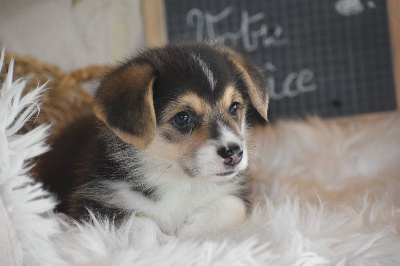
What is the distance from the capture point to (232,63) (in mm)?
1558

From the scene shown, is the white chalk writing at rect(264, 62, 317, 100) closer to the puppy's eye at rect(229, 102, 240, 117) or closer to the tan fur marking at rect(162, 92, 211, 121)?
the puppy's eye at rect(229, 102, 240, 117)

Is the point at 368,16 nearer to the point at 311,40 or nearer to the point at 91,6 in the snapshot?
the point at 311,40

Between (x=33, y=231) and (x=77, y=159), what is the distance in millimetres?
647

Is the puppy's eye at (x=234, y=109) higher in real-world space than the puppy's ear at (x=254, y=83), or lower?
lower

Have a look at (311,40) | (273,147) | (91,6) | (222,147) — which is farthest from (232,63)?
(91,6)

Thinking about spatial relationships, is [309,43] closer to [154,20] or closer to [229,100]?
[154,20]

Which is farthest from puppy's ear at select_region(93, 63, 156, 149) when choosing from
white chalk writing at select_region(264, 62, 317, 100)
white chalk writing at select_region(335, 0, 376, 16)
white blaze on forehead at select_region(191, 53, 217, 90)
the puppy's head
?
white chalk writing at select_region(335, 0, 376, 16)

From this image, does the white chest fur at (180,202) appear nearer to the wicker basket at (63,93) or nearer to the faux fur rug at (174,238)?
the faux fur rug at (174,238)

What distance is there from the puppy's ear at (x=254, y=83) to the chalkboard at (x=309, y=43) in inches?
32.0

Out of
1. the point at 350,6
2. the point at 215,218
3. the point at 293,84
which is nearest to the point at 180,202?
the point at 215,218

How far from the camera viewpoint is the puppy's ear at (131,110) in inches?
50.6

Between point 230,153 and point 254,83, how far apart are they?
0.37m

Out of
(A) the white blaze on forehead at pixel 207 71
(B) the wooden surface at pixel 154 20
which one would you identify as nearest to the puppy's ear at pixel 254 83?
(A) the white blaze on forehead at pixel 207 71

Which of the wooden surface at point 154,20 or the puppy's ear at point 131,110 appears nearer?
the puppy's ear at point 131,110
